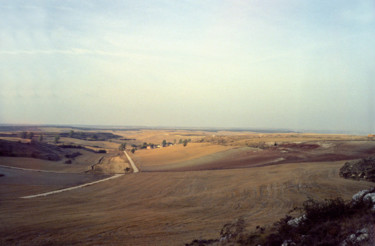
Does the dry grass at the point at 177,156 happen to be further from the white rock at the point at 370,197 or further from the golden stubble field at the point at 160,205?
the white rock at the point at 370,197

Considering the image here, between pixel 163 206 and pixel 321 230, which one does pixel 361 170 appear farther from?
pixel 321 230

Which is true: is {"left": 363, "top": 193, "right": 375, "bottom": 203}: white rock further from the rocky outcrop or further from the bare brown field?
the rocky outcrop

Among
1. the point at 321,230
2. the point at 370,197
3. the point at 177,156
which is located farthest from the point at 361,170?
the point at 177,156

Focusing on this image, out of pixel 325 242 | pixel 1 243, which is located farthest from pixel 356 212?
pixel 1 243

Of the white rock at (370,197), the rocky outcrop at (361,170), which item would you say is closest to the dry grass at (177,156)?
the rocky outcrop at (361,170)

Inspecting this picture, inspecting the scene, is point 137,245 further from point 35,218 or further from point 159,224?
point 35,218

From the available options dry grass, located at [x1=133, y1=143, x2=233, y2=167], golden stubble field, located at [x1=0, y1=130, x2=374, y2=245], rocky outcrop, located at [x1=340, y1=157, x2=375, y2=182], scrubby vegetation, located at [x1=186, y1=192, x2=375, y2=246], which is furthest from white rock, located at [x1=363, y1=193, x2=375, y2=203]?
dry grass, located at [x1=133, y1=143, x2=233, y2=167]
